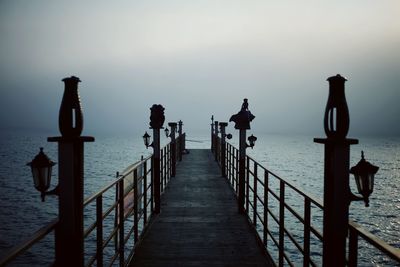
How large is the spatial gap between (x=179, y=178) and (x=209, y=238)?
695cm

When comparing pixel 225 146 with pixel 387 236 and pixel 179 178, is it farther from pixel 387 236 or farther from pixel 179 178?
pixel 387 236

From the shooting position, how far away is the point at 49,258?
21797 millimetres

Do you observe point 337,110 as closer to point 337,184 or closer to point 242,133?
point 337,184

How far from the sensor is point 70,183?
3100 millimetres

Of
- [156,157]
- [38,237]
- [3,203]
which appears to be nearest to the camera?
[38,237]

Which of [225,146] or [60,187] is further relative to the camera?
[225,146]

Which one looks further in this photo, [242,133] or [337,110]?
[242,133]

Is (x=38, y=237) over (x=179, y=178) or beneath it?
over

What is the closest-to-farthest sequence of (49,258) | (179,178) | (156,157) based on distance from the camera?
(156,157), (179,178), (49,258)

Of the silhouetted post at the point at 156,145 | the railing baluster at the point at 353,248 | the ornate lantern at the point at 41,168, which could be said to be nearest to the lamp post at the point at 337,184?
the railing baluster at the point at 353,248

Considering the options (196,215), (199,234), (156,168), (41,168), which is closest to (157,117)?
(156,168)

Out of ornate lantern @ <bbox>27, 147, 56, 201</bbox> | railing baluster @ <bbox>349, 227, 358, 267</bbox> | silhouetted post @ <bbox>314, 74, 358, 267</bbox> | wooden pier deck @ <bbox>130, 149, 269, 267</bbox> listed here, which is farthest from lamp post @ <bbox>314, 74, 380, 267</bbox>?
ornate lantern @ <bbox>27, 147, 56, 201</bbox>

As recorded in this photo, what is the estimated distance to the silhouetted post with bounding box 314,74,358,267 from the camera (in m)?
3.03

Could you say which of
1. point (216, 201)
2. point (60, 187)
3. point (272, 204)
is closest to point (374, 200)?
point (272, 204)
